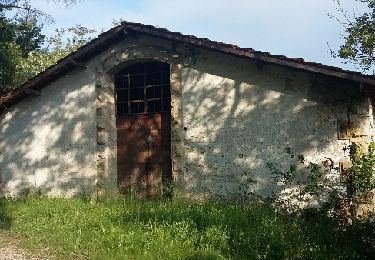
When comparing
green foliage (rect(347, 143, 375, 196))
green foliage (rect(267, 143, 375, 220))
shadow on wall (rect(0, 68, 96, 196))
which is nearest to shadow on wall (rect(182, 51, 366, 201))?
green foliage (rect(267, 143, 375, 220))

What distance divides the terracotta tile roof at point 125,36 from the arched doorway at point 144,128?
0.92 metres

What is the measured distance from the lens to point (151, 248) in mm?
5789

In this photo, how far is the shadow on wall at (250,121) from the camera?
8.05 meters

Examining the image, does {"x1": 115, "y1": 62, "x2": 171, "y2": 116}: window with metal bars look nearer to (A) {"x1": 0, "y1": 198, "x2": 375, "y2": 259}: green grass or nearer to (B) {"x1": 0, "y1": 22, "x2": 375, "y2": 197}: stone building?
(B) {"x1": 0, "y1": 22, "x2": 375, "y2": 197}: stone building

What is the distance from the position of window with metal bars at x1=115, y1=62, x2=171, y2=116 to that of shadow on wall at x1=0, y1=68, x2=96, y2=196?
0.79 metres

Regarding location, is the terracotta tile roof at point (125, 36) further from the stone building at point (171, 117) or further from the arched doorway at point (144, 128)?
the arched doorway at point (144, 128)

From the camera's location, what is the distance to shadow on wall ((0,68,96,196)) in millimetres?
10234

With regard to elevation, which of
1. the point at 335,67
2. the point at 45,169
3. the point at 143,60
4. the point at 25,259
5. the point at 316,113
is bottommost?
the point at 25,259

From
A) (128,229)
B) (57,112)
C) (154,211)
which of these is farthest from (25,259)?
(57,112)

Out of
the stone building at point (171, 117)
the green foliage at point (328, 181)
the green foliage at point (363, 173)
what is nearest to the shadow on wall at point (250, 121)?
the stone building at point (171, 117)

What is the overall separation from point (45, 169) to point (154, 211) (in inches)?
174

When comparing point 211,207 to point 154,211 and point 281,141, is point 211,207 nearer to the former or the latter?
point 154,211

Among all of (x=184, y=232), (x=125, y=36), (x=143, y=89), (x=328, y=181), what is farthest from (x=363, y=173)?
(x=125, y=36)

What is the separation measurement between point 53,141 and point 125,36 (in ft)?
11.3
